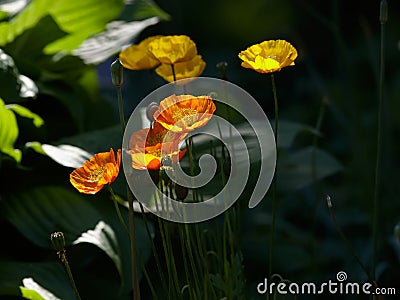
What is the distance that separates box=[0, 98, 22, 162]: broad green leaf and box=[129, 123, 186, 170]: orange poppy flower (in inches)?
17.7

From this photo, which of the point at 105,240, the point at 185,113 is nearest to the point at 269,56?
the point at 185,113

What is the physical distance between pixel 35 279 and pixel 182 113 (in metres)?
0.44

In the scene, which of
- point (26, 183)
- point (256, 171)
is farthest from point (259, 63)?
point (26, 183)

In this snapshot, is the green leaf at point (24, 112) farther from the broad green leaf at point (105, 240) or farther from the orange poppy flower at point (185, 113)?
the orange poppy flower at point (185, 113)

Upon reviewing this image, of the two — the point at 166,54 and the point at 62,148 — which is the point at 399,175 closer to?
the point at 62,148

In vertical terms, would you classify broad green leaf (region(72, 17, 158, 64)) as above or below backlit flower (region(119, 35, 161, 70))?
below

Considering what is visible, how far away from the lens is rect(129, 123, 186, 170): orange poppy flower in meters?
0.75

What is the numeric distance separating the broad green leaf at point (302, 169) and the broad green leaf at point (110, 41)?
16.0 inches

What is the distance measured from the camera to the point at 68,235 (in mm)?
1160

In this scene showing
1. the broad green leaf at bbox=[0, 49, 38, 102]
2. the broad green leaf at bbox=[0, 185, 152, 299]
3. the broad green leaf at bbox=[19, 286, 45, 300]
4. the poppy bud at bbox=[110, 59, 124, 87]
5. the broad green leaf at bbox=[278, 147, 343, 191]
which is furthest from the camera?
the broad green leaf at bbox=[278, 147, 343, 191]

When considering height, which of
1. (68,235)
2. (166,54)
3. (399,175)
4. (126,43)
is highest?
(166,54)

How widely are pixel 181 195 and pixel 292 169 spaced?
2.27 feet

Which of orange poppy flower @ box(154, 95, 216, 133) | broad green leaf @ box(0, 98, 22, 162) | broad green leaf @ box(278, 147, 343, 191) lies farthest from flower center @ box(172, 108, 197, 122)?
broad green leaf @ box(278, 147, 343, 191)

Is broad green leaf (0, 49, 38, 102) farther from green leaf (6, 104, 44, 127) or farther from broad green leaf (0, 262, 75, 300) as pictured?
broad green leaf (0, 262, 75, 300)
